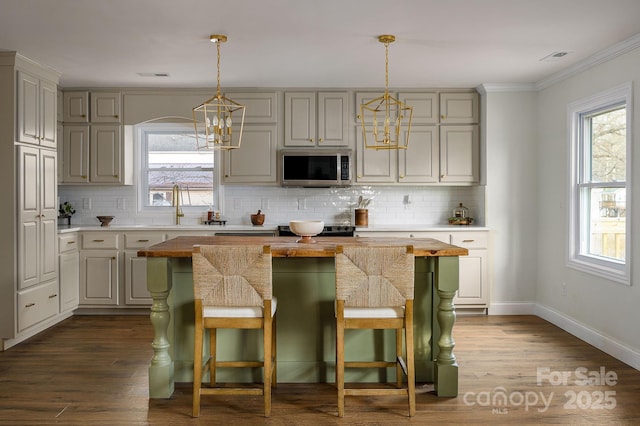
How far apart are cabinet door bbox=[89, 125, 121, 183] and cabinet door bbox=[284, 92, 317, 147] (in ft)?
5.99

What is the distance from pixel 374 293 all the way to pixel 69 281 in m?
3.66

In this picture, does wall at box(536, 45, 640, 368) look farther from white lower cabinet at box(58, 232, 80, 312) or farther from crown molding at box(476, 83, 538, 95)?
white lower cabinet at box(58, 232, 80, 312)

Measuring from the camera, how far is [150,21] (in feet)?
11.7

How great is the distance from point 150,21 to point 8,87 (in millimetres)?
1629

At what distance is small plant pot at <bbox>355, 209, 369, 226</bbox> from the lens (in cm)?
578

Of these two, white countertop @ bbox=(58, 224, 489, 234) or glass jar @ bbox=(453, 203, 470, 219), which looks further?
glass jar @ bbox=(453, 203, 470, 219)

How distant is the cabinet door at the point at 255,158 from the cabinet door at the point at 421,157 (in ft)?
4.56

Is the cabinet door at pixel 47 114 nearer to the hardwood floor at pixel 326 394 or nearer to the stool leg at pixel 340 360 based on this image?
the hardwood floor at pixel 326 394

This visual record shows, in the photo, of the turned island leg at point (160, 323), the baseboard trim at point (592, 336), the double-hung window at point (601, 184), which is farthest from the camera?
the double-hung window at point (601, 184)

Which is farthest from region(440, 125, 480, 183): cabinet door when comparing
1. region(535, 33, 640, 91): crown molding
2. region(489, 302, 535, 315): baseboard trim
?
region(489, 302, 535, 315): baseboard trim

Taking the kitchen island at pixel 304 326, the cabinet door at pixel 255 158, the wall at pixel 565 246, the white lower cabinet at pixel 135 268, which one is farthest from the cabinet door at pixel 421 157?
the white lower cabinet at pixel 135 268

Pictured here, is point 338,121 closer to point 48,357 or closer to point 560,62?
point 560,62

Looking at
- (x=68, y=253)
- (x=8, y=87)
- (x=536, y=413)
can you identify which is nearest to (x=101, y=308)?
(x=68, y=253)

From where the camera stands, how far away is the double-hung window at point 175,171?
609 centimetres
